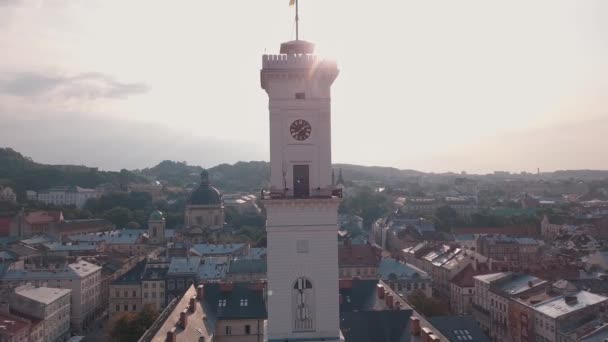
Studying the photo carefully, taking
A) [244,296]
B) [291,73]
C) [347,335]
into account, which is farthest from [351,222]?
[291,73]

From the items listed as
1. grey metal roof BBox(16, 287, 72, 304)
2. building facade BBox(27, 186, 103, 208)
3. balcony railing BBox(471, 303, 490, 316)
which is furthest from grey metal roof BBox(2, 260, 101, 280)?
building facade BBox(27, 186, 103, 208)

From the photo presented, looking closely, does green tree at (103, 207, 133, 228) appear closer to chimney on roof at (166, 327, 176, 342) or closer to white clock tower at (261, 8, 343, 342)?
chimney on roof at (166, 327, 176, 342)

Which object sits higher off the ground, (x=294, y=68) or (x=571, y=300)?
(x=294, y=68)

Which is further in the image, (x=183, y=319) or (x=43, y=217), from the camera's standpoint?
(x=43, y=217)

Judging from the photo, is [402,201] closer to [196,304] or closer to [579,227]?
[579,227]

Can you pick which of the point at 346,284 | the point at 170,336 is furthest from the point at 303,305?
the point at 346,284

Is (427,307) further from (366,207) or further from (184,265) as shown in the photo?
(366,207)

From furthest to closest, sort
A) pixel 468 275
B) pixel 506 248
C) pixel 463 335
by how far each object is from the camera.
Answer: pixel 506 248 → pixel 468 275 → pixel 463 335

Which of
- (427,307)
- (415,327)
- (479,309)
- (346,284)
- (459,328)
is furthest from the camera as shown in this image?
(479,309)
